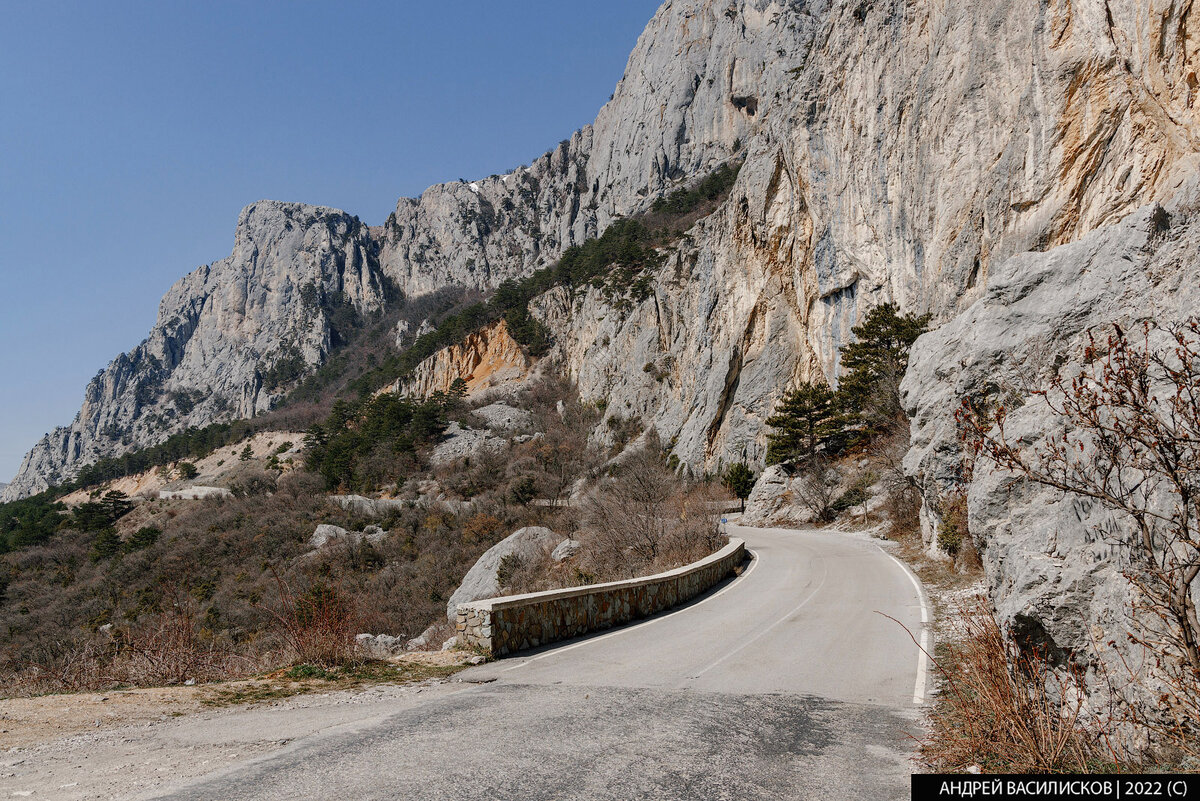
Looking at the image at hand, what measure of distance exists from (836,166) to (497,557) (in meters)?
30.8

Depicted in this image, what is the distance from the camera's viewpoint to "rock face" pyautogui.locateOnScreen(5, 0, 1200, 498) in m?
19.8

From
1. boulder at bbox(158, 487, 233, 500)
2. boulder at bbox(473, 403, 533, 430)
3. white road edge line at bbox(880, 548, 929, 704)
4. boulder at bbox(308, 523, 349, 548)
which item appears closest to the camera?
white road edge line at bbox(880, 548, 929, 704)

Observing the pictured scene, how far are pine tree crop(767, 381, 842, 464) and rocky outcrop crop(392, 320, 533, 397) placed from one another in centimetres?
4933

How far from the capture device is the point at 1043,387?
28.0ft

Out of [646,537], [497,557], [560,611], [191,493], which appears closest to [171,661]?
[560,611]

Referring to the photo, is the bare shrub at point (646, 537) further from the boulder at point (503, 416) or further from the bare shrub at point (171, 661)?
the boulder at point (503, 416)

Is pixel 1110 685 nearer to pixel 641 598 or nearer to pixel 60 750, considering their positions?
pixel 60 750

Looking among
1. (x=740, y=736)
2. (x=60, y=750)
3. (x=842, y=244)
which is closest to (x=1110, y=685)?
(x=740, y=736)

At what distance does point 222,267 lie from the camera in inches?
6811

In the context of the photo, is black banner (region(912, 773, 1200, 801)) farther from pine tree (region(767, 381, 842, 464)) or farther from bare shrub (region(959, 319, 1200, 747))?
pine tree (region(767, 381, 842, 464))

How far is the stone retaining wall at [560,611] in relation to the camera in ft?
29.8

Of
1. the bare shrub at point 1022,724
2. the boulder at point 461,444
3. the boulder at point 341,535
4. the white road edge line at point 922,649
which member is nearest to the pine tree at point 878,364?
the white road edge line at point 922,649

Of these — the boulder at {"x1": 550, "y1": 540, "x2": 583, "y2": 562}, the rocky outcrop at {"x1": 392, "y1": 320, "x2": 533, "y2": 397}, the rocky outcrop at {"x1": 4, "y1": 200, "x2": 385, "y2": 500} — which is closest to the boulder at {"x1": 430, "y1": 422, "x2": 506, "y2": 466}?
the rocky outcrop at {"x1": 392, "y1": 320, "x2": 533, "y2": 397}

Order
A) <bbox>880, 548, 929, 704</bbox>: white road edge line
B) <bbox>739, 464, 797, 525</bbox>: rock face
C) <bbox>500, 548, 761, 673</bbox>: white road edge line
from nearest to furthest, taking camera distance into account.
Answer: <bbox>880, 548, 929, 704</bbox>: white road edge line → <bbox>500, 548, 761, 673</bbox>: white road edge line → <bbox>739, 464, 797, 525</bbox>: rock face
